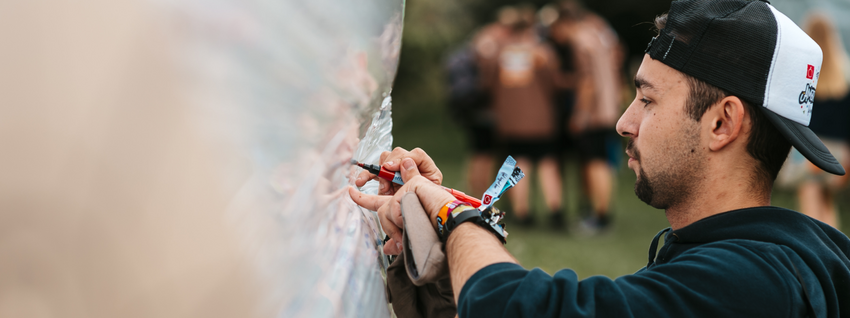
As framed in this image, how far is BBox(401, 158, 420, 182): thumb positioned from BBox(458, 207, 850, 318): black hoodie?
0.34 m

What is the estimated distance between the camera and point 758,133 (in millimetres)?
1196

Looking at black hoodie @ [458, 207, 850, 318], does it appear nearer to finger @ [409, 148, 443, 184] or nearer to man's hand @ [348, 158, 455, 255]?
man's hand @ [348, 158, 455, 255]

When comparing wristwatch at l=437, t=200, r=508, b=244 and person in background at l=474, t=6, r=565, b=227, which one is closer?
wristwatch at l=437, t=200, r=508, b=244

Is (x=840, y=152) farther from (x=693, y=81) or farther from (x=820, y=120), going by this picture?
(x=693, y=81)

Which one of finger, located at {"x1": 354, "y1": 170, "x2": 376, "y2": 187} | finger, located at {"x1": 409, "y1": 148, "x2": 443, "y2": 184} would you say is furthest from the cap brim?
finger, located at {"x1": 354, "y1": 170, "x2": 376, "y2": 187}

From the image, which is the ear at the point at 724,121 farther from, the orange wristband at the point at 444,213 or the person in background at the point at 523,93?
the person in background at the point at 523,93

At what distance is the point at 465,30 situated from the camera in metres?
13.5

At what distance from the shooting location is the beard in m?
1.22

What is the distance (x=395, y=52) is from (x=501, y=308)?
1.96 feet

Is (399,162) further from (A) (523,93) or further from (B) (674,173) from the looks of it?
(A) (523,93)

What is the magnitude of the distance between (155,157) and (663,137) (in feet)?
2.90

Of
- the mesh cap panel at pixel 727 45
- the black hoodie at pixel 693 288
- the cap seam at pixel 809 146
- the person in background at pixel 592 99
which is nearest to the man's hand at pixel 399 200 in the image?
the black hoodie at pixel 693 288

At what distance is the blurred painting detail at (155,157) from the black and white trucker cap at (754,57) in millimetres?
681

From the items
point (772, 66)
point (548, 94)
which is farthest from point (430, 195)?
point (548, 94)
